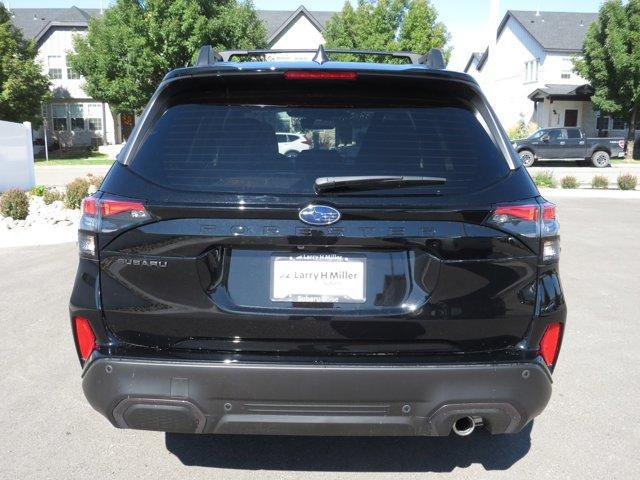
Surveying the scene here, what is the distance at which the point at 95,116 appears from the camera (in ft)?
148

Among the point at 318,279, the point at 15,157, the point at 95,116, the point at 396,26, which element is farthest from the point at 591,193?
the point at 95,116

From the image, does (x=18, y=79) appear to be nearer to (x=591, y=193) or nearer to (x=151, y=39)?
(x=151, y=39)

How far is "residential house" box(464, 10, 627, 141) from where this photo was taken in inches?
1604

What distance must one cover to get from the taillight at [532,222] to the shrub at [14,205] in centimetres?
1074

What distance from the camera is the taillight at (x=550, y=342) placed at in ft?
8.80

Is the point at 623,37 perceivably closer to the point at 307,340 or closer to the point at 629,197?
the point at 629,197

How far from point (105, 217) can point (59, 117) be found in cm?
4737

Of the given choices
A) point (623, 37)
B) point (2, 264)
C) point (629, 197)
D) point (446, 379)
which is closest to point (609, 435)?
point (446, 379)

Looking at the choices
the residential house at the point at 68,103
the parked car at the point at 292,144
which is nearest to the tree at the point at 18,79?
the residential house at the point at 68,103

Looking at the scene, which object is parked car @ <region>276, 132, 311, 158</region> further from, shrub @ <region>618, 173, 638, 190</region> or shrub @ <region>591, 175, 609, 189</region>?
shrub @ <region>591, 175, 609, 189</region>

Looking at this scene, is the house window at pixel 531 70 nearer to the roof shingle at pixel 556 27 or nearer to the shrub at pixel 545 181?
the roof shingle at pixel 556 27

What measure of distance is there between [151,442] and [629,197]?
16.0 metres

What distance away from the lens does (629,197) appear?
1659 centimetres

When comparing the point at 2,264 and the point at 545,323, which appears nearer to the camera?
the point at 545,323
